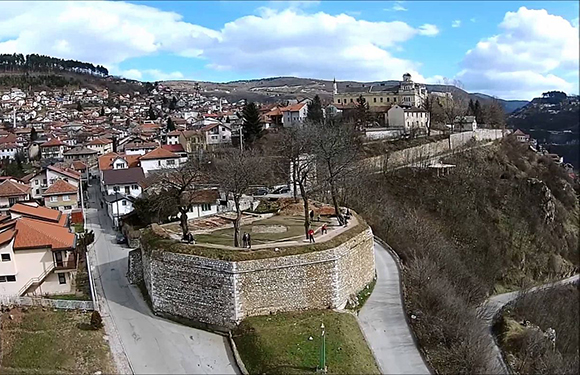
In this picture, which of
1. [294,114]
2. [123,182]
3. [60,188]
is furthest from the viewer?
[294,114]

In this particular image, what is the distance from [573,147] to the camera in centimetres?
7906

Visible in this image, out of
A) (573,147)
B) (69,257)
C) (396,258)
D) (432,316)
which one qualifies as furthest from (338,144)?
(573,147)

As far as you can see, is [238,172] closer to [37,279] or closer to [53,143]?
[37,279]

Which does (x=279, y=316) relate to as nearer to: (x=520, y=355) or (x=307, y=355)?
(x=307, y=355)

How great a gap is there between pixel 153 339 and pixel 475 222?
2687 cm

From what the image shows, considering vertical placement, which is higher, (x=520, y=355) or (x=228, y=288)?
(x=228, y=288)

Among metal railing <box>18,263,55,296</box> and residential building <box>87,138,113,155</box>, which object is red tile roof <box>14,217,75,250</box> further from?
residential building <box>87,138,113,155</box>

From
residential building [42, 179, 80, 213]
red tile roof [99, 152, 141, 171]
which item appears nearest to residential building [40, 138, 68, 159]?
red tile roof [99, 152, 141, 171]

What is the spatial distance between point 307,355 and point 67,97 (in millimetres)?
33323

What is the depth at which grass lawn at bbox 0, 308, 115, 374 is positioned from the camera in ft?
44.7

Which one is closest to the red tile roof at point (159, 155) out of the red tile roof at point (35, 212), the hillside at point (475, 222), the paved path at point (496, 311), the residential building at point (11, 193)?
the residential building at point (11, 193)

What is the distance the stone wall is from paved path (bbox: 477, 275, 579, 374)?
583 centimetres

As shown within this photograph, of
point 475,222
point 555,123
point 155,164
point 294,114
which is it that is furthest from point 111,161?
point 555,123

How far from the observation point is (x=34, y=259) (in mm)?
18781
